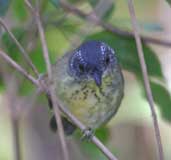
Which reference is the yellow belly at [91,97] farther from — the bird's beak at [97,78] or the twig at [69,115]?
the twig at [69,115]

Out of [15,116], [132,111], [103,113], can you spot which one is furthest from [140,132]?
[15,116]

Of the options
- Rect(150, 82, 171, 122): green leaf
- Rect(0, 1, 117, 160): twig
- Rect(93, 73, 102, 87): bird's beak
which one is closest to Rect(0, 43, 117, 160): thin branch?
Rect(0, 1, 117, 160): twig

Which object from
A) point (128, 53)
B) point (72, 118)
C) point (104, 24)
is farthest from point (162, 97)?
point (72, 118)

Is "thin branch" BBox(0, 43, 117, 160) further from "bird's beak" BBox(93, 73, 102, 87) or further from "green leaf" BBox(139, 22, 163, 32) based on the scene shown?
"green leaf" BBox(139, 22, 163, 32)

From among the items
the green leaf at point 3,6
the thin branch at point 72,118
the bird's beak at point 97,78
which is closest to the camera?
the thin branch at point 72,118

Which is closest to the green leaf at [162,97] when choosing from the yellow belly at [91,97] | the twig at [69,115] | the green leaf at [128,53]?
the green leaf at [128,53]

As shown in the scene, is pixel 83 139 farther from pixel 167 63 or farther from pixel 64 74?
pixel 167 63

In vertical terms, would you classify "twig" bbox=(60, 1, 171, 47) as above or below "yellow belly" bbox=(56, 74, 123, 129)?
above

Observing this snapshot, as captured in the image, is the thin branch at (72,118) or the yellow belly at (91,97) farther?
the yellow belly at (91,97)

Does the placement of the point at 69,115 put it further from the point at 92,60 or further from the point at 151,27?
the point at 151,27
